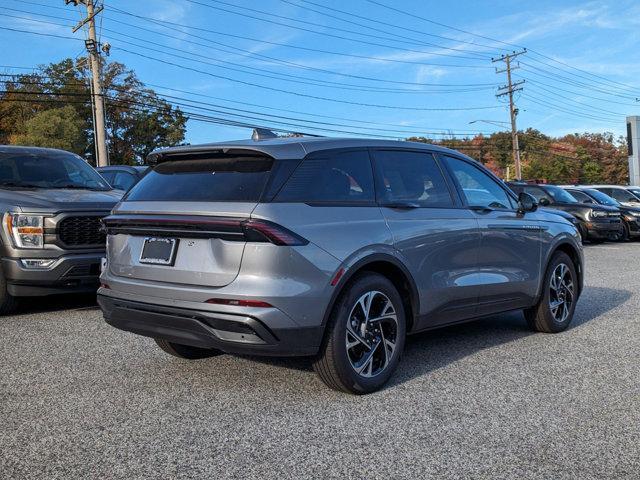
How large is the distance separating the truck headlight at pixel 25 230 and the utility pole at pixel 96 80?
2239cm

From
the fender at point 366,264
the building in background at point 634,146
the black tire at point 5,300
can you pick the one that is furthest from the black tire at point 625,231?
the building in background at point 634,146

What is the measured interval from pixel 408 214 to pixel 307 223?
3.60 feet

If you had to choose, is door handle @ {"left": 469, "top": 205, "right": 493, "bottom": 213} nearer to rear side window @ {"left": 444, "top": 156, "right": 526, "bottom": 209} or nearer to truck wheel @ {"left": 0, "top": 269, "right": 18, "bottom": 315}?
rear side window @ {"left": 444, "top": 156, "right": 526, "bottom": 209}

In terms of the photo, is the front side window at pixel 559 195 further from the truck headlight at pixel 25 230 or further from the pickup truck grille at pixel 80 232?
the truck headlight at pixel 25 230

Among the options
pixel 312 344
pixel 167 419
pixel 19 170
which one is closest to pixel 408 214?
pixel 312 344

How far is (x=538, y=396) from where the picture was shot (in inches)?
175

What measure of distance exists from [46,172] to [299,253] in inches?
220

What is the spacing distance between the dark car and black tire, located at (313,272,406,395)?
1703 cm

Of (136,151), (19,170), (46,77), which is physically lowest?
(19,170)

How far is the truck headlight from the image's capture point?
7145mm

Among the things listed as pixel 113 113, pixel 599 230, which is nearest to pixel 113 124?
pixel 113 113

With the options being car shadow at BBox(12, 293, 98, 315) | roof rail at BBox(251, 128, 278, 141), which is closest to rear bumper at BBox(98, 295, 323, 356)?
roof rail at BBox(251, 128, 278, 141)

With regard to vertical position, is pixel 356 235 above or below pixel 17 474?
above

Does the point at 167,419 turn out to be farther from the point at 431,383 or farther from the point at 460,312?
the point at 460,312
